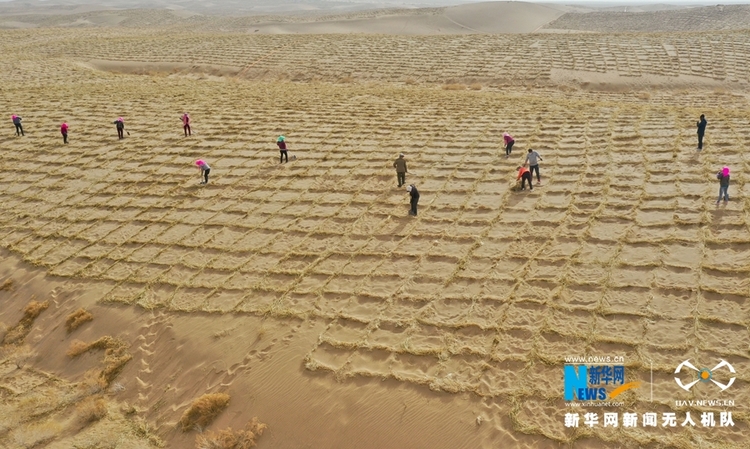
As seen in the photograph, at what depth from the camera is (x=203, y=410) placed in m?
7.92

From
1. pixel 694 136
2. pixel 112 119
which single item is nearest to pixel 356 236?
pixel 694 136

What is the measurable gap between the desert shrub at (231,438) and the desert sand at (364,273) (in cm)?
6

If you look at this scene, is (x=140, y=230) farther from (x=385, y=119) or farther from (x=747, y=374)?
(x=747, y=374)

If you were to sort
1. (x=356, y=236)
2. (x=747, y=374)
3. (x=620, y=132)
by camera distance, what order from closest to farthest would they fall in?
(x=747, y=374) → (x=356, y=236) → (x=620, y=132)

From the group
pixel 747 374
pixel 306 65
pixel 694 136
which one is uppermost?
pixel 306 65

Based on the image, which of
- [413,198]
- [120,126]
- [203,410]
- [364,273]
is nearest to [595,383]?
[364,273]

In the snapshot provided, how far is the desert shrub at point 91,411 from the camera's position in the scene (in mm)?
8320

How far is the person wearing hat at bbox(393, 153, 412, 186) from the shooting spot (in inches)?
513

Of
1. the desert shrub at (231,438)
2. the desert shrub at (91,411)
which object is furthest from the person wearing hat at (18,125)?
the desert shrub at (231,438)

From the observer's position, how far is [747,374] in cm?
740

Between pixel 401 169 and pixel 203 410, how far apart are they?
24.9 feet

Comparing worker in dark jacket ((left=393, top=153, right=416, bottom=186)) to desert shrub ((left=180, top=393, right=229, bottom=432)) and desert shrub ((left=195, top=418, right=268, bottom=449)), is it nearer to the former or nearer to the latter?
desert shrub ((left=180, top=393, right=229, bottom=432))

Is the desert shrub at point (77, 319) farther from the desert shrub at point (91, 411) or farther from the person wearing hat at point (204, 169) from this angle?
the person wearing hat at point (204, 169)

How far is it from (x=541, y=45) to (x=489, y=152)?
22103 mm
